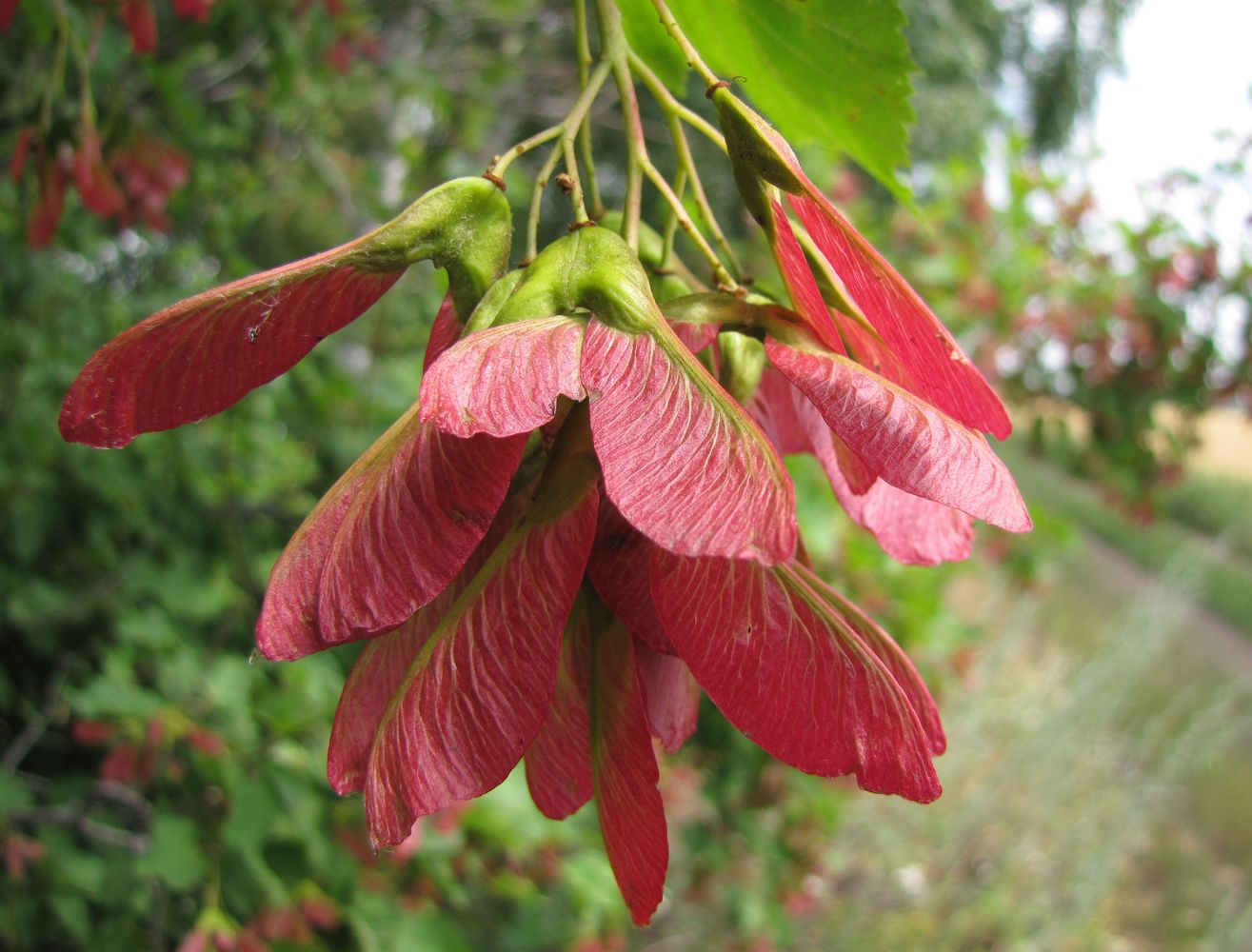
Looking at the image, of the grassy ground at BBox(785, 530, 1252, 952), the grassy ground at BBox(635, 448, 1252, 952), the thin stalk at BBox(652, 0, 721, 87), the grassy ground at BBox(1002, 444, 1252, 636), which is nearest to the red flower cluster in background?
the thin stalk at BBox(652, 0, 721, 87)

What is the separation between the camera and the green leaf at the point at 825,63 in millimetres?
525

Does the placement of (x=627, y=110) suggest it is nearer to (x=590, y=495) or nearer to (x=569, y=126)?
(x=569, y=126)

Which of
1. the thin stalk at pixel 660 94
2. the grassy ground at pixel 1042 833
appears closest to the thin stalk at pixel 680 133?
the thin stalk at pixel 660 94

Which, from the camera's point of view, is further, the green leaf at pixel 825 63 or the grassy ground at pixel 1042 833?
the grassy ground at pixel 1042 833

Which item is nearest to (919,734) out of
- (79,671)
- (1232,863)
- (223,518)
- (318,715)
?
(318,715)

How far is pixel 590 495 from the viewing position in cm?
34

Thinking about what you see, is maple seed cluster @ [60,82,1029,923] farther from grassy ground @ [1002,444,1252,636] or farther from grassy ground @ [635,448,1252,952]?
grassy ground @ [1002,444,1252,636]

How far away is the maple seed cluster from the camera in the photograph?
1.03 feet

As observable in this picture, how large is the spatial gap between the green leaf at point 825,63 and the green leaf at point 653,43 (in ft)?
0.05

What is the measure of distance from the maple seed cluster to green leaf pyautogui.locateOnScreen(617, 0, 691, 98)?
0.63 feet

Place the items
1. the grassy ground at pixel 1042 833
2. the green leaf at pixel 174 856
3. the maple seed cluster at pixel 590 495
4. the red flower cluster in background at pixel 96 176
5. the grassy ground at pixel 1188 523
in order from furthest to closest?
the grassy ground at pixel 1188 523
the grassy ground at pixel 1042 833
the green leaf at pixel 174 856
the red flower cluster in background at pixel 96 176
the maple seed cluster at pixel 590 495

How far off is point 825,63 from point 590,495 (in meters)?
0.34

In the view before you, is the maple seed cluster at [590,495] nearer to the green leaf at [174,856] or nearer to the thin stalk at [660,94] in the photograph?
the thin stalk at [660,94]

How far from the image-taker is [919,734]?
0.34 m
